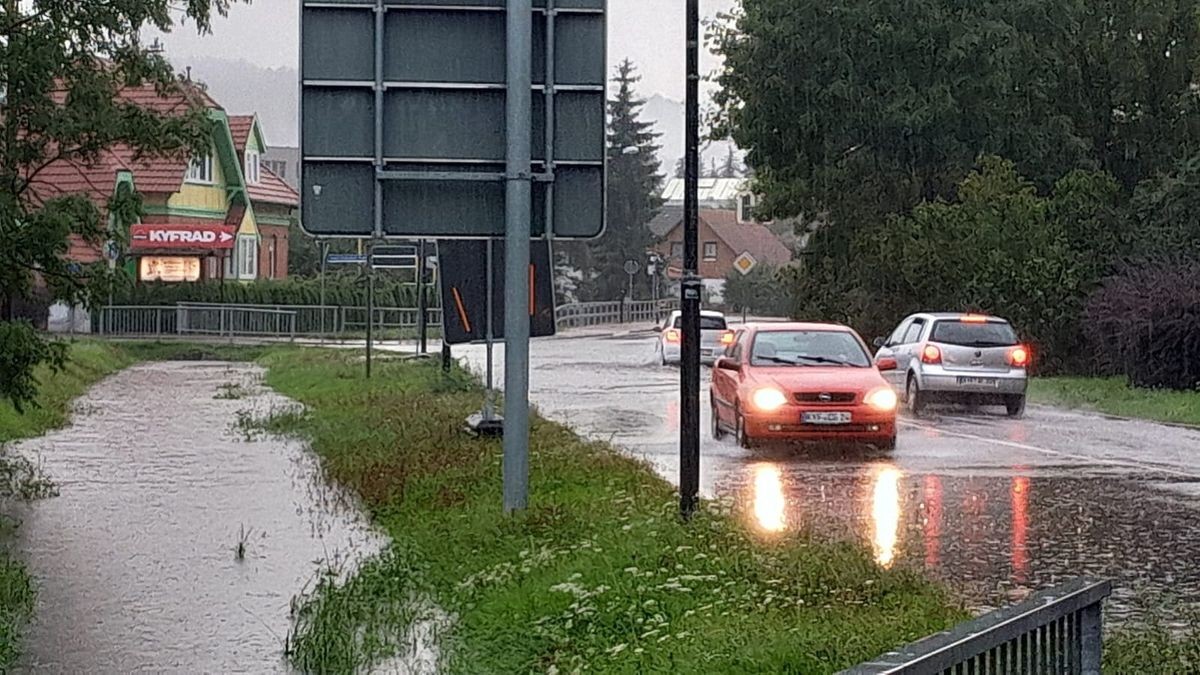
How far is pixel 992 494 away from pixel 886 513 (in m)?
1.83

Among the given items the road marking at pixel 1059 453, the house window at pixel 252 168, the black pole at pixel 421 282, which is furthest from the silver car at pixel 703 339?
the house window at pixel 252 168

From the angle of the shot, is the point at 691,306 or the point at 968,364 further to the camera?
the point at 968,364

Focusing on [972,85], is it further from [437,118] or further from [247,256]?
[437,118]

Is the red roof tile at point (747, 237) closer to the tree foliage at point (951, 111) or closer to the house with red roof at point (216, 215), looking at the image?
the house with red roof at point (216, 215)

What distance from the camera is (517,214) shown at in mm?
11594

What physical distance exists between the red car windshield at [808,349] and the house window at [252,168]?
5040 cm

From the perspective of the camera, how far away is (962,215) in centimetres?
3894

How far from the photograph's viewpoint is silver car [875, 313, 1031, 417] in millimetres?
26484

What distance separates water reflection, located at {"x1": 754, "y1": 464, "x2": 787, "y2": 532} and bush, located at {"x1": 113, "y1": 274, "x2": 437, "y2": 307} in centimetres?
3750

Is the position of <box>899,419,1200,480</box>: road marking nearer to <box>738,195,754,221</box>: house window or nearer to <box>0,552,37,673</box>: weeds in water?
<box>0,552,37,673</box>: weeds in water

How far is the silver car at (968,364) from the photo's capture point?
2648 cm

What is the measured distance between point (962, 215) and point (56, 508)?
27.3 meters

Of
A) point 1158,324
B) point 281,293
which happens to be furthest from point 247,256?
point 1158,324

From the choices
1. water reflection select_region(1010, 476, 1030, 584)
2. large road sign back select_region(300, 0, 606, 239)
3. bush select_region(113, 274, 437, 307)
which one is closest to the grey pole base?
water reflection select_region(1010, 476, 1030, 584)
